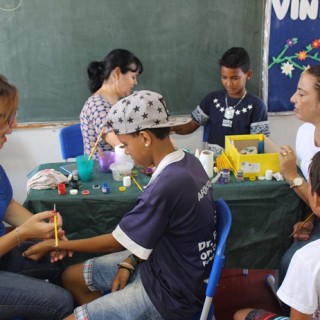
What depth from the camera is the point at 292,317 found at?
3.51 feet

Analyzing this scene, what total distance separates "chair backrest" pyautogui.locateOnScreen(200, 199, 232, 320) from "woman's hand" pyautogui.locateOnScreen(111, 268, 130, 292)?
341mm

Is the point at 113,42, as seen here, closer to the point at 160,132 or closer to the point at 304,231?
the point at 160,132

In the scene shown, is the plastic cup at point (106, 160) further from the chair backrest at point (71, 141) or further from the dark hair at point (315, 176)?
the dark hair at point (315, 176)

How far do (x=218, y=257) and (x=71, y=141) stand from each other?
1.59 metres

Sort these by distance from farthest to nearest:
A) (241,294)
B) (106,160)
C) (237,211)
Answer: (241,294), (106,160), (237,211)

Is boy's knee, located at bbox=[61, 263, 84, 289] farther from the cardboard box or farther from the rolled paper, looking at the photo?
the cardboard box

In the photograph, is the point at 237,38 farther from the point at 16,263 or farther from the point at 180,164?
the point at 16,263

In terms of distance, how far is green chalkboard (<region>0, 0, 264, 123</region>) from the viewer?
2.59 m

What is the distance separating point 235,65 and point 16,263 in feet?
5.95

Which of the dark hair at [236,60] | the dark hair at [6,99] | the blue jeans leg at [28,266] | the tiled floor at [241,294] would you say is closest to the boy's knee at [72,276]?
the blue jeans leg at [28,266]

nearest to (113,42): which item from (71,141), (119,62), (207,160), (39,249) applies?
(119,62)

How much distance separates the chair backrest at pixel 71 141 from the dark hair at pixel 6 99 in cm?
99

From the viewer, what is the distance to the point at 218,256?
1.13 m

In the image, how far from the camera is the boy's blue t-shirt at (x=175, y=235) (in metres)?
1.13
